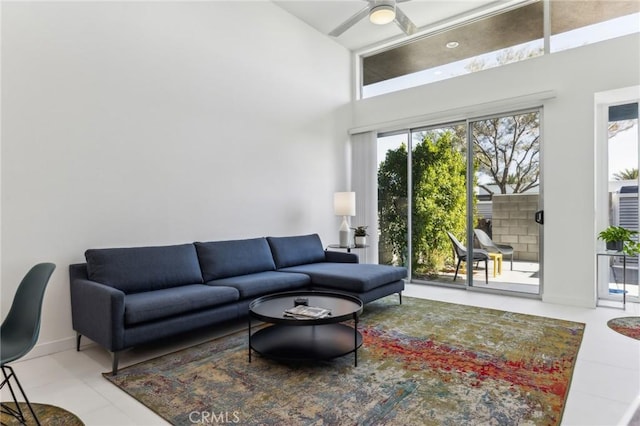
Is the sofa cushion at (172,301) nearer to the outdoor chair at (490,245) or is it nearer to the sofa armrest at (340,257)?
the sofa armrest at (340,257)

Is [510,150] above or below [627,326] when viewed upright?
above

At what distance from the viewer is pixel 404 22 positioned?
11.6 ft

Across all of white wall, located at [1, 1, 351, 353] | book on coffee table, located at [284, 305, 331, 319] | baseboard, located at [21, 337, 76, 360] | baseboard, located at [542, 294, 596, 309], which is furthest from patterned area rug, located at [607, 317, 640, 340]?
baseboard, located at [21, 337, 76, 360]

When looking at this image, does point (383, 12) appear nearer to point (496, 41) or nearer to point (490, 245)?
point (496, 41)

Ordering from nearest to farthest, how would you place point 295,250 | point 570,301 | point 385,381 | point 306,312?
point 385,381 → point 306,312 → point 570,301 → point 295,250

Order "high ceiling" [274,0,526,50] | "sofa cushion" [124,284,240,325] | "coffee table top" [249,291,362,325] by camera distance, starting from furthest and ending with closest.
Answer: "high ceiling" [274,0,526,50] → "sofa cushion" [124,284,240,325] → "coffee table top" [249,291,362,325]

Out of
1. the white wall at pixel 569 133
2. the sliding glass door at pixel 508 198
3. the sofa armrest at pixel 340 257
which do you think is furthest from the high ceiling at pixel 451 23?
the sofa armrest at pixel 340 257

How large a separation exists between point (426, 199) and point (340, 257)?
5.67 ft

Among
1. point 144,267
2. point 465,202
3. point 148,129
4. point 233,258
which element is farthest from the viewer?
point 465,202

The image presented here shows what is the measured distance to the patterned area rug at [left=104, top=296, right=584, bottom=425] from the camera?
6.37ft

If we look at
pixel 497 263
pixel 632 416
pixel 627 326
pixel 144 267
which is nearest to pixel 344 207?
pixel 497 263

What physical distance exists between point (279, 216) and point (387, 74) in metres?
3.00

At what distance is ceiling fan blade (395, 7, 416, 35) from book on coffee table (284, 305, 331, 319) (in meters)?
2.77

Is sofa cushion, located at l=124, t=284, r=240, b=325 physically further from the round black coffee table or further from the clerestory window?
the clerestory window
